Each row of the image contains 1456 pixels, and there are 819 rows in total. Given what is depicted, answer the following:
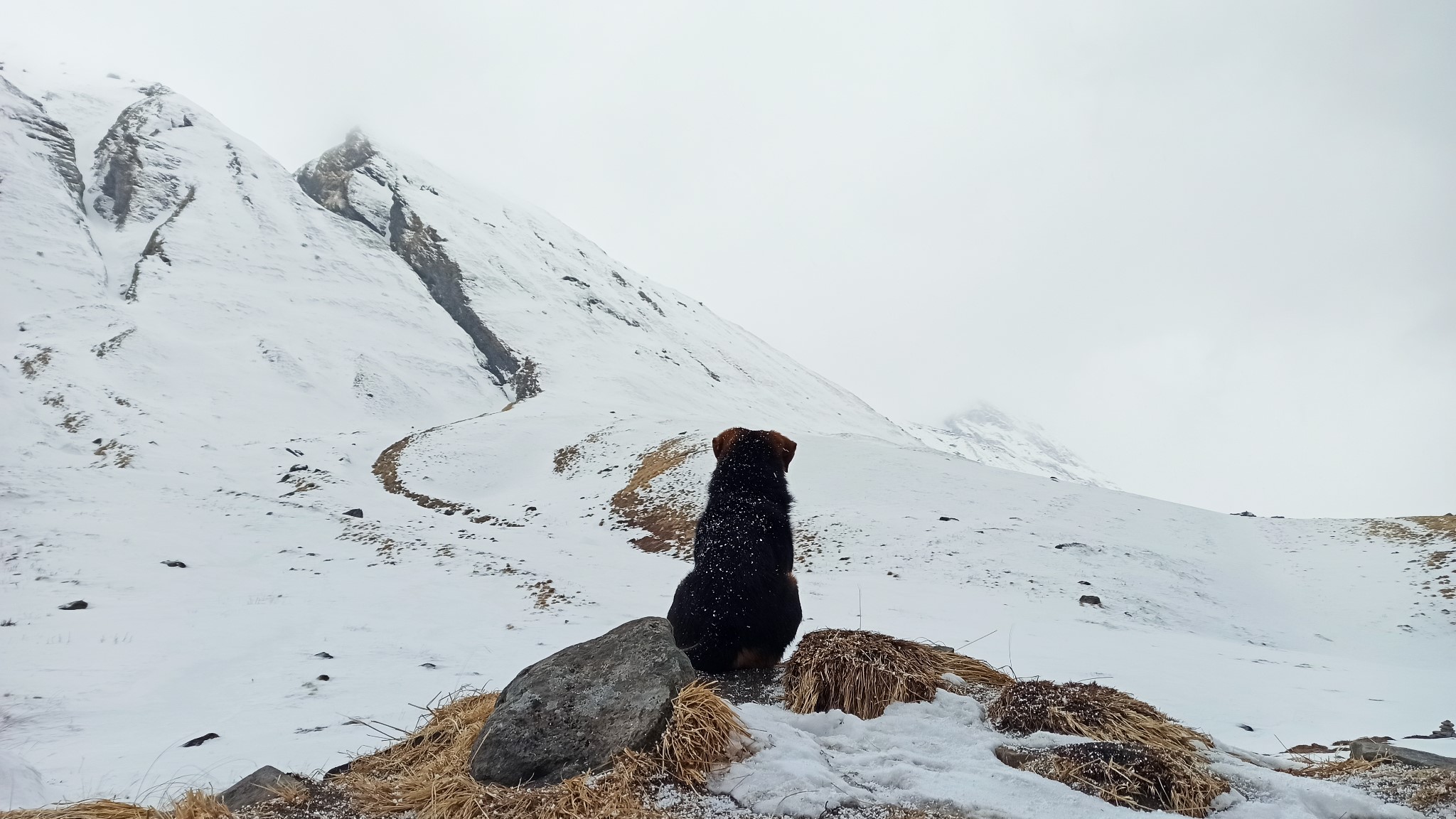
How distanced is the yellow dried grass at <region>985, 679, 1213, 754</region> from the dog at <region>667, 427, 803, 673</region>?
5.16 ft

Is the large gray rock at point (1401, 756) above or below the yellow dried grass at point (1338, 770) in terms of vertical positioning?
above

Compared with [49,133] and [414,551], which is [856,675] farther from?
[49,133]

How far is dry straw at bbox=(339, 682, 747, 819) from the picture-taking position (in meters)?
2.78

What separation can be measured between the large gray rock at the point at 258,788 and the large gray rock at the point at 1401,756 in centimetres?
586

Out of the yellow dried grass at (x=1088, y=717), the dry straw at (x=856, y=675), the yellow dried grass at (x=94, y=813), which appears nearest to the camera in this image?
the yellow dried grass at (x=94, y=813)

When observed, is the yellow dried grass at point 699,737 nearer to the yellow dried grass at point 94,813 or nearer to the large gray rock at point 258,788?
the large gray rock at point 258,788

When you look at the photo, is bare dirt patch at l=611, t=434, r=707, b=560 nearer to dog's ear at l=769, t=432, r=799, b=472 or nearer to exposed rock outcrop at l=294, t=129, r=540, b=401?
dog's ear at l=769, t=432, r=799, b=472

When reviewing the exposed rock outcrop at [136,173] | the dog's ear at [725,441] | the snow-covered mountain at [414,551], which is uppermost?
the exposed rock outcrop at [136,173]

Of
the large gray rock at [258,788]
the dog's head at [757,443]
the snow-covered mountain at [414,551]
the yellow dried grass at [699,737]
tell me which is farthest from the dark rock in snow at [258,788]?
the dog's head at [757,443]

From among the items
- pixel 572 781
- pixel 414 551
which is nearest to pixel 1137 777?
pixel 572 781

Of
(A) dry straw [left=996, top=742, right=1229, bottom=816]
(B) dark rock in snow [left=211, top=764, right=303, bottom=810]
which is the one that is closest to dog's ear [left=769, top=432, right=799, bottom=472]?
(A) dry straw [left=996, top=742, right=1229, bottom=816]

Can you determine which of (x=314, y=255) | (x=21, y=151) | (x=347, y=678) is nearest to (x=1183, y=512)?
(x=347, y=678)

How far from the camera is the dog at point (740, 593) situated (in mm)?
4797

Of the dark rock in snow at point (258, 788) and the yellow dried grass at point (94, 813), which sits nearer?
the yellow dried grass at point (94, 813)
